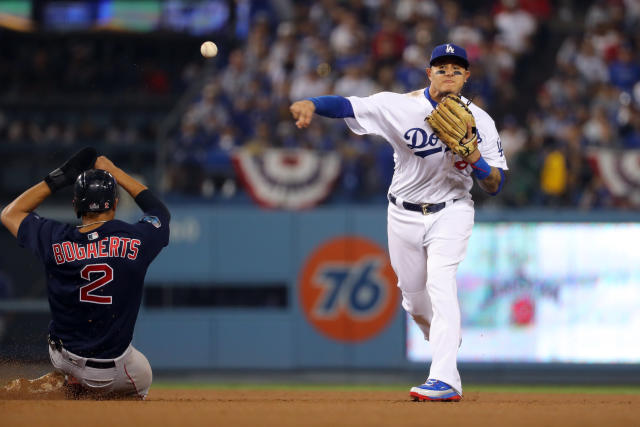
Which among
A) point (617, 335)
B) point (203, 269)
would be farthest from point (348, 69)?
point (617, 335)

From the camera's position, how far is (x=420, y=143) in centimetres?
595

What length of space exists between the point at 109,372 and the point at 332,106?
203 centimetres

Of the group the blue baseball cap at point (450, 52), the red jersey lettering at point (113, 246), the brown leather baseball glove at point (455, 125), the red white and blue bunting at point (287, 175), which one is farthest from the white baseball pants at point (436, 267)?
the red white and blue bunting at point (287, 175)

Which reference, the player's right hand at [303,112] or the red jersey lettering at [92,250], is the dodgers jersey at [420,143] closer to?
the player's right hand at [303,112]

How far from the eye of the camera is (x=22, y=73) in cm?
1566

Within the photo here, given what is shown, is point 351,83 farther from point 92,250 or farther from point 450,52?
point 92,250

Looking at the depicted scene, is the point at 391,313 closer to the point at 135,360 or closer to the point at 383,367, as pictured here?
the point at 383,367

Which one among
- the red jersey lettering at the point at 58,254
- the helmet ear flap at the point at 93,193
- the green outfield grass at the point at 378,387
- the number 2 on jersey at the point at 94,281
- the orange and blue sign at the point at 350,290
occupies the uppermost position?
the helmet ear flap at the point at 93,193

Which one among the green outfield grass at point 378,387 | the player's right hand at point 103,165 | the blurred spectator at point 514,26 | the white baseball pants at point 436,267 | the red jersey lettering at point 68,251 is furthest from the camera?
the blurred spectator at point 514,26

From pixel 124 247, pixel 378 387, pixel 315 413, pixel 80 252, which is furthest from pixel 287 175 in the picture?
pixel 315 413

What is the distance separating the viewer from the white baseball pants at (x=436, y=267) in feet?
18.8

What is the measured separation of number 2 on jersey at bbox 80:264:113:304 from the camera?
18.1 feet

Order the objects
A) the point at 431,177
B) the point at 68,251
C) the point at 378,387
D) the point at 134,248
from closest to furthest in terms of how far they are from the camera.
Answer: the point at 68,251, the point at 134,248, the point at 431,177, the point at 378,387

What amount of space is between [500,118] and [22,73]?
24.6 ft
